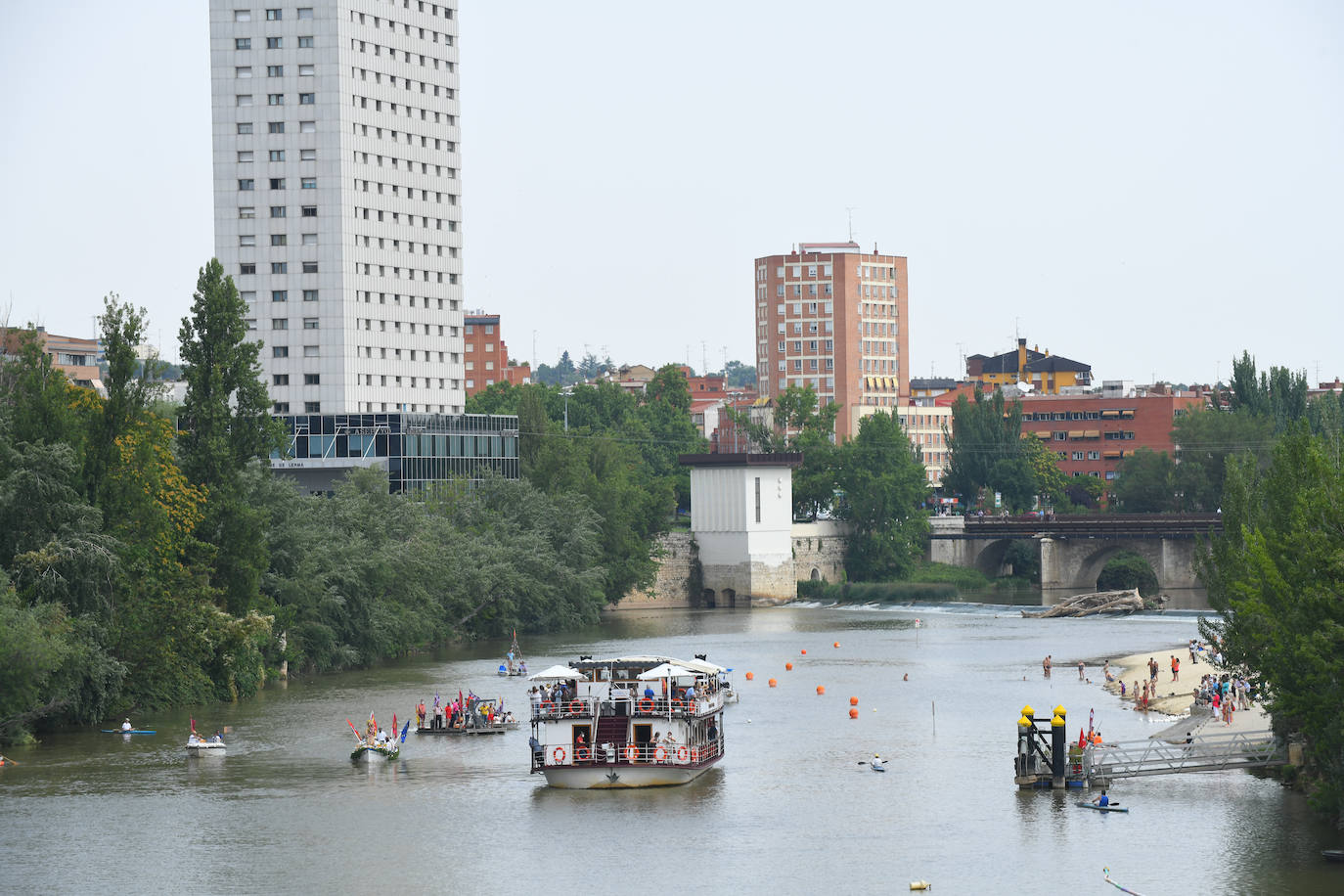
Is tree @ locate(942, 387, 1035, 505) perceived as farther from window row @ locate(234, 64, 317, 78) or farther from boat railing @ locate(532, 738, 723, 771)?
boat railing @ locate(532, 738, 723, 771)

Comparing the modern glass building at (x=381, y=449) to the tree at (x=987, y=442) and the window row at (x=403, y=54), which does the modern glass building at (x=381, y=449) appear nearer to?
the window row at (x=403, y=54)

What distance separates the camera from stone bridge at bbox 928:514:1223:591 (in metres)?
144

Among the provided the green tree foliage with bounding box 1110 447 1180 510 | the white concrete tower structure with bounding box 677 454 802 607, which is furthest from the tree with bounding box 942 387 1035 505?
the white concrete tower structure with bounding box 677 454 802 607

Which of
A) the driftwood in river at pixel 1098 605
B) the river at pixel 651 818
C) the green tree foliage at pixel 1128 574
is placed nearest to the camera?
the river at pixel 651 818

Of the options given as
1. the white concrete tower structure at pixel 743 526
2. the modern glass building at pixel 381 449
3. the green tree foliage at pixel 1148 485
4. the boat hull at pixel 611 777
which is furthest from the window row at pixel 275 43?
the boat hull at pixel 611 777

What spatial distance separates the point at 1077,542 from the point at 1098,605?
908 inches

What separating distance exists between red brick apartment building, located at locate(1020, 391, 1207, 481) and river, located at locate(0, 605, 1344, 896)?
118 meters

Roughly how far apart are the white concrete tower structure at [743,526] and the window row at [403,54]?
33.9 meters

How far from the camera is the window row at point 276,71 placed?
438ft

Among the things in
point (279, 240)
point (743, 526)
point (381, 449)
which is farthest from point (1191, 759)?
point (279, 240)

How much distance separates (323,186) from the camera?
133875mm

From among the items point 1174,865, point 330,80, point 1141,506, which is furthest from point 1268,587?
point 1141,506

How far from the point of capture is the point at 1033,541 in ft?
506

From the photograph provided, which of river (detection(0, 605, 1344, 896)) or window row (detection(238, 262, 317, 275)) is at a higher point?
window row (detection(238, 262, 317, 275))
